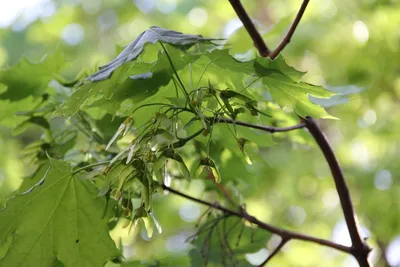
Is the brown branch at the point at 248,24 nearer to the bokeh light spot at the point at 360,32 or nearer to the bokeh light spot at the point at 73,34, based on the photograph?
the bokeh light spot at the point at 360,32

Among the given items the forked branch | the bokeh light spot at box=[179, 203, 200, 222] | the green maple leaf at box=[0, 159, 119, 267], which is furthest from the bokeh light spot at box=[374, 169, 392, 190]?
the green maple leaf at box=[0, 159, 119, 267]

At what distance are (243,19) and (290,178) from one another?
1.71 m

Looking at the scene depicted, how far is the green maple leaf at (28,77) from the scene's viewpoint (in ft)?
3.00

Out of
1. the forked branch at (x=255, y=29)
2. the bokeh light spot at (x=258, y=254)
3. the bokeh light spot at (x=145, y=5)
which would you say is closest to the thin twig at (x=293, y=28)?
the forked branch at (x=255, y=29)

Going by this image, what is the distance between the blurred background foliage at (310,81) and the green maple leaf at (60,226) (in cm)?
14

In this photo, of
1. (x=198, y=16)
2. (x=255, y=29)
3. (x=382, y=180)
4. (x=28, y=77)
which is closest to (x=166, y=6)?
(x=198, y=16)

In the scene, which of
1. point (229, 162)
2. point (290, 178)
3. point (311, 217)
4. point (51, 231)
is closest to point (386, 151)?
point (290, 178)

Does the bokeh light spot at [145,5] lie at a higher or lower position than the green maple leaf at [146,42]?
lower

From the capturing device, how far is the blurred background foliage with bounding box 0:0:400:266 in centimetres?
184

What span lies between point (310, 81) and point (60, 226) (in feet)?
5.70

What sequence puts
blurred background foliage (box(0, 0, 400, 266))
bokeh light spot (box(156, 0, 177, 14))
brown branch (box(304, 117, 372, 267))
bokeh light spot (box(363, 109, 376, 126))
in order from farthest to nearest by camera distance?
bokeh light spot (box(156, 0, 177, 14)) → bokeh light spot (box(363, 109, 376, 126)) → blurred background foliage (box(0, 0, 400, 266)) → brown branch (box(304, 117, 372, 267))

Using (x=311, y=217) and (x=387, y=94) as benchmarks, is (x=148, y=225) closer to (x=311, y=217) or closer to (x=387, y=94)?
(x=387, y=94)

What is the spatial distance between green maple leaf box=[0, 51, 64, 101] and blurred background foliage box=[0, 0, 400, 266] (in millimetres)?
35

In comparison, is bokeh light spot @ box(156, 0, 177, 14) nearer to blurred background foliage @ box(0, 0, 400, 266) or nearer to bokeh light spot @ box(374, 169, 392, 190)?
blurred background foliage @ box(0, 0, 400, 266)
